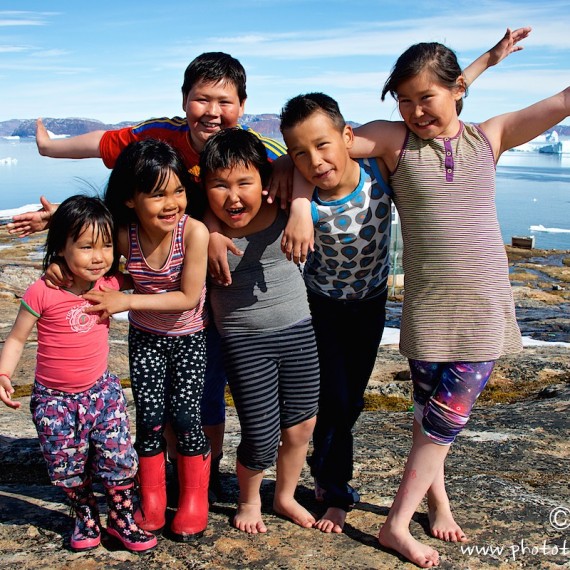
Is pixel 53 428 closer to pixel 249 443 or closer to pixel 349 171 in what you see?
pixel 249 443

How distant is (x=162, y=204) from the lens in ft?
10.3

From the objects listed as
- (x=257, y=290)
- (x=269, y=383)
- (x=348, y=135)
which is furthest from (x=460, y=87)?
(x=269, y=383)

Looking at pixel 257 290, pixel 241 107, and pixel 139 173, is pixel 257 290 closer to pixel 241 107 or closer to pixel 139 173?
pixel 139 173

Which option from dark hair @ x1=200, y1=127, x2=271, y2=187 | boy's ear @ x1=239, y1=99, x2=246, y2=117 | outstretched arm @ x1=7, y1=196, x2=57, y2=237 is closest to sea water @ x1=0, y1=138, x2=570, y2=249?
boy's ear @ x1=239, y1=99, x2=246, y2=117

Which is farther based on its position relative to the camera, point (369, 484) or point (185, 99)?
point (369, 484)

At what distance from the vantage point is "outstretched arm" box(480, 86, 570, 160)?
3.16m

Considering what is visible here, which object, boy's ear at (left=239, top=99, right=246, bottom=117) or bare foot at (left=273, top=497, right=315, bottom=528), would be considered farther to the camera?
boy's ear at (left=239, top=99, right=246, bottom=117)

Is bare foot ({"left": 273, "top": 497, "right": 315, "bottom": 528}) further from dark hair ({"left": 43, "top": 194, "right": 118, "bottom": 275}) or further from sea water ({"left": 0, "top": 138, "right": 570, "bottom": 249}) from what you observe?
sea water ({"left": 0, "top": 138, "right": 570, "bottom": 249})

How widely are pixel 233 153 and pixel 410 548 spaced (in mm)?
2038

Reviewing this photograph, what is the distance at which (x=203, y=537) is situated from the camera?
340 centimetres

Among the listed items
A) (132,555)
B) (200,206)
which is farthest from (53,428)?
(200,206)

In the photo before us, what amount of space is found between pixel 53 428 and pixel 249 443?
943mm

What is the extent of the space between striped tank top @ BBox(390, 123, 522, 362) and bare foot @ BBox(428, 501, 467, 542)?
861mm

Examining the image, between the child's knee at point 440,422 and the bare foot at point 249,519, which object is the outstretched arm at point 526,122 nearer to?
the child's knee at point 440,422
